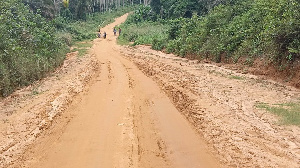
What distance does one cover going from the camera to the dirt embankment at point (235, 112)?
17.1 ft

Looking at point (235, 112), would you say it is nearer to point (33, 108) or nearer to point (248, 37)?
point (33, 108)

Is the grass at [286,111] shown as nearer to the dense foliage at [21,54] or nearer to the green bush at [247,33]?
the green bush at [247,33]

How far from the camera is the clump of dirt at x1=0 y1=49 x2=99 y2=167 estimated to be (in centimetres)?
595

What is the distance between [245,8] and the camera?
15883 mm

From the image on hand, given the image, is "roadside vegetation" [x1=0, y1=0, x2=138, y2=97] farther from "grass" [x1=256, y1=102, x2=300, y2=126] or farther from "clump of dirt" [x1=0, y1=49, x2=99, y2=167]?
"grass" [x1=256, y1=102, x2=300, y2=126]

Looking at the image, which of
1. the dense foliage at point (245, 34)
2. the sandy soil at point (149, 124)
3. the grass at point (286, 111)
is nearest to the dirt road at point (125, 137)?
the sandy soil at point (149, 124)

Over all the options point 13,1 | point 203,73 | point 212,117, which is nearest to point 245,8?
point 203,73

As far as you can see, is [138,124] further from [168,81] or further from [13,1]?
[13,1]

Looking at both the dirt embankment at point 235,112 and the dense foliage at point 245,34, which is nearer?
the dirt embankment at point 235,112

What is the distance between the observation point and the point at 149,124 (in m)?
6.91

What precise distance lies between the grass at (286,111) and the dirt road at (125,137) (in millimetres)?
2202

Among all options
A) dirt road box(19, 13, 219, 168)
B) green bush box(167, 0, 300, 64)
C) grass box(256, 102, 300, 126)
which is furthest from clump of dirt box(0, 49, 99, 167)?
green bush box(167, 0, 300, 64)

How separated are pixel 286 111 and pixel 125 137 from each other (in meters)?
4.16

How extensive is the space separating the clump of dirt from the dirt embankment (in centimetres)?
343
